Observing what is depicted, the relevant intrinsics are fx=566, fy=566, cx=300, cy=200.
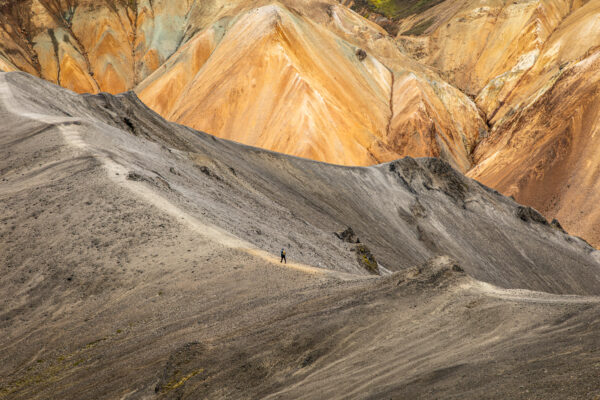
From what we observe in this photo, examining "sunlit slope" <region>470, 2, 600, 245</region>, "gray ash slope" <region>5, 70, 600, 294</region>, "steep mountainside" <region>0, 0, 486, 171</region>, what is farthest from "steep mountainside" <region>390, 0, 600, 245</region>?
"gray ash slope" <region>5, 70, 600, 294</region>

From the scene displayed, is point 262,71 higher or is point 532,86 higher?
point 532,86

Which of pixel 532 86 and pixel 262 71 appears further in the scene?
pixel 532 86

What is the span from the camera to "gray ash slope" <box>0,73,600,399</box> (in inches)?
331

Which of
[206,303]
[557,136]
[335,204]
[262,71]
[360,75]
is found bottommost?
[335,204]

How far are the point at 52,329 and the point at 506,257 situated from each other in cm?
3316

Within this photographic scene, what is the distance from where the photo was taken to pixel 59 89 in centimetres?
2903

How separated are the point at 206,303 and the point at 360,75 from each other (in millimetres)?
57521

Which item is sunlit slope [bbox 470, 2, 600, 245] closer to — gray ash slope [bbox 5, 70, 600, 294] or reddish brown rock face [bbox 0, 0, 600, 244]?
reddish brown rock face [bbox 0, 0, 600, 244]

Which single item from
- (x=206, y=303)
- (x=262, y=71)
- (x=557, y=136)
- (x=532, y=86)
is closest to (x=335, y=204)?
(x=206, y=303)

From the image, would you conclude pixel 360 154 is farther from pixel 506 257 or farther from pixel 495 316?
pixel 495 316

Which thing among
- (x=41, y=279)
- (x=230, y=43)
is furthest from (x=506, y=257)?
(x=230, y=43)

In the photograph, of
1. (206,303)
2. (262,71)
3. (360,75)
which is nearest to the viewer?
(206,303)

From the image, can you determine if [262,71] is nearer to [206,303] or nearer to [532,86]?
[532,86]

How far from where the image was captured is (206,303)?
41.0ft
